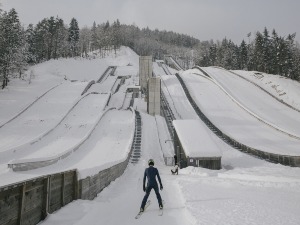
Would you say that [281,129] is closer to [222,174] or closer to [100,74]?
[222,174]

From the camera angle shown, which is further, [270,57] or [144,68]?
[270,57]

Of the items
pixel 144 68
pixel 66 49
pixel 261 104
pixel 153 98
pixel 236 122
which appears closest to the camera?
pixel 236 122

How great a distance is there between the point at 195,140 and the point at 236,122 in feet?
55.1

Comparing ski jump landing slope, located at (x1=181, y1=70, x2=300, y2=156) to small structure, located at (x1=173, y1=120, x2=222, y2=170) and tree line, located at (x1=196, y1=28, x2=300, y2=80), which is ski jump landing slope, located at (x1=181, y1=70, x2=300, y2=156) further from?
tree line, located at (x1=196, y1=28, x2=300, y2=80)

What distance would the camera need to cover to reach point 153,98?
1793 inches

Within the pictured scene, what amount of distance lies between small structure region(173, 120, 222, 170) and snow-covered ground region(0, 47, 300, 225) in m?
1.18

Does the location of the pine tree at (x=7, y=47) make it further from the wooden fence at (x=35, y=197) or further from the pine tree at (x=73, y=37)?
the pine tree at (x=73, y=37)

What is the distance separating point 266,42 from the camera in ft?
259

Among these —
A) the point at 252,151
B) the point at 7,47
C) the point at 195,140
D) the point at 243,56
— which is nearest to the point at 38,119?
the point at 7,47

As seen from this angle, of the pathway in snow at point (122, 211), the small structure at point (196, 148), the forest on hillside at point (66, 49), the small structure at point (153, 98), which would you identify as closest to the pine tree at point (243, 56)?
the forest on hillside at point (66, 49)

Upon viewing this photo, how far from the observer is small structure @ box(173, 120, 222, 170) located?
76.8ft

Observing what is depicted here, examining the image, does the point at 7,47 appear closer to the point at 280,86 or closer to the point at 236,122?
the point at 236,122

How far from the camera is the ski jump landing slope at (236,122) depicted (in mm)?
31609

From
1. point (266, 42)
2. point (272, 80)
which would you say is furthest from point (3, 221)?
point (266, 42)
